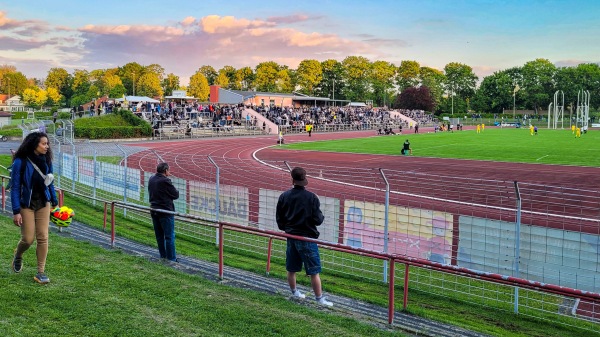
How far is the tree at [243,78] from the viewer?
142875 millimetres

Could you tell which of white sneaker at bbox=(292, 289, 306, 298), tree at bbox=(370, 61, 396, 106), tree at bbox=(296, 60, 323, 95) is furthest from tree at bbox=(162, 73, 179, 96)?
white sneaker at bbox=(292, 289, 306, 298)

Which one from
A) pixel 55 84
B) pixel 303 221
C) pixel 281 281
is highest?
pixel 55 84

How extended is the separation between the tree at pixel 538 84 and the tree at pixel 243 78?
6926cm

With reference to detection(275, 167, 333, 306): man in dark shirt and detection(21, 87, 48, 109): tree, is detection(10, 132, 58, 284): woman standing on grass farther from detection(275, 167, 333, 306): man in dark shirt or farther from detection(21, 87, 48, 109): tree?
detection(21, 87, 48, 109): tree

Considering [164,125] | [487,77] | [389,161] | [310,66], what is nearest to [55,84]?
[310,66]

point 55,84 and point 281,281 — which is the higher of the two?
point 55,84

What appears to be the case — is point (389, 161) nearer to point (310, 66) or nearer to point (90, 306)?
point (90, 306)

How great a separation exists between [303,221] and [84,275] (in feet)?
9.76

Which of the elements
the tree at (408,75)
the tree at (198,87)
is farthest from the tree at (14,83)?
the tree at (408,75)

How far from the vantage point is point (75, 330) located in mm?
5082

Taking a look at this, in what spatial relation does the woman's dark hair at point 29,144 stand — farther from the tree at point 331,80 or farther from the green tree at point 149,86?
the tree at point 331,80

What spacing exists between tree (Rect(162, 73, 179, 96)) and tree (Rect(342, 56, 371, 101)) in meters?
44.0

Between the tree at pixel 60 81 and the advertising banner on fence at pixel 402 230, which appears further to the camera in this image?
the tree at pixel 60 81

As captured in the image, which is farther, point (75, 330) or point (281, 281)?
point (281, 281)
